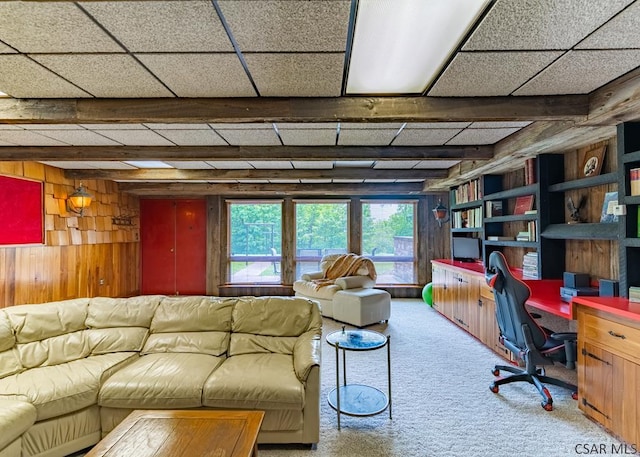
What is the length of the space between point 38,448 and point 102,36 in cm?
236

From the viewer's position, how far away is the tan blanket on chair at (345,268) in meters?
5.56

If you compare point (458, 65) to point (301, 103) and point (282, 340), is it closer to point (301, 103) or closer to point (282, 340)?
point (301, 103)

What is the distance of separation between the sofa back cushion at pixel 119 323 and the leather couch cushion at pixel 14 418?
687 mm

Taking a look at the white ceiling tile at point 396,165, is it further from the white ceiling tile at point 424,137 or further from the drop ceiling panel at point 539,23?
the drop ceiling panel at point 539,23

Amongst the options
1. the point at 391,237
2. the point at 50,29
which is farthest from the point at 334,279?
the point at 50,29

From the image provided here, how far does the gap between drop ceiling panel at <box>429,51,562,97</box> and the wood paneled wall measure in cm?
478

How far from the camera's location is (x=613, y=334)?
7.03 feet

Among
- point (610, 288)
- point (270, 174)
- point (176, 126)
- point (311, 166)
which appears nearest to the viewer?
point (610, 288)

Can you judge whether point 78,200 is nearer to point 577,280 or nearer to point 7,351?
point 7,351

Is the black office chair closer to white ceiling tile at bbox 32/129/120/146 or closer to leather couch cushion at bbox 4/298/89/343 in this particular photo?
leather couch cushion at bbox 4/298/89/343

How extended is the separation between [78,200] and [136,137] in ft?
7.25

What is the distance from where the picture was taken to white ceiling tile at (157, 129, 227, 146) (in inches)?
120

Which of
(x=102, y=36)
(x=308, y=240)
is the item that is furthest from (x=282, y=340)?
(x=308, y=240)

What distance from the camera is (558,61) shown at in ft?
5.90
